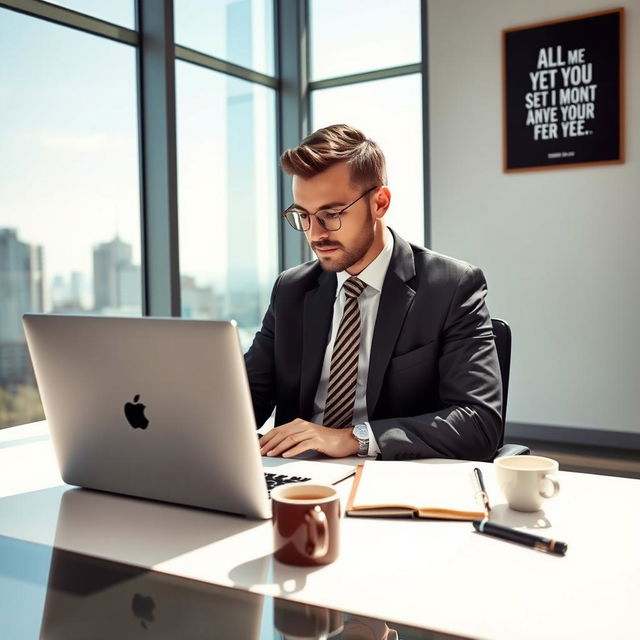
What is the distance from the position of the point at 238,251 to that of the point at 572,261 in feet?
6.53

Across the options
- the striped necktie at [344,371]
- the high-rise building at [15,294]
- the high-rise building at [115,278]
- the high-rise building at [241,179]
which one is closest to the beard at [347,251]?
the striped necktie at [344,371]

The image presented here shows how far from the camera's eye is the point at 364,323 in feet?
5.82

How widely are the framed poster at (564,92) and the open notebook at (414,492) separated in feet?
10.3

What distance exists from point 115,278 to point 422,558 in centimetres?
308

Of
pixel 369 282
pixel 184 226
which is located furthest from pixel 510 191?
pixel 369 282

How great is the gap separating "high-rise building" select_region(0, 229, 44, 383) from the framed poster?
260cm

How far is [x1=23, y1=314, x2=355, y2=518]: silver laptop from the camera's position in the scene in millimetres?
945

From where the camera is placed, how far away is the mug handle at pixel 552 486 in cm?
Answer: 101

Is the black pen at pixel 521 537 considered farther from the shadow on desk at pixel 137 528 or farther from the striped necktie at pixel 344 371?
the striped necktie at pixel 344 371

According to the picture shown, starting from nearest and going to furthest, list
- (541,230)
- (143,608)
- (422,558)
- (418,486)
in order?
(143,608) < (422,558) < (418,486) < (541,230)

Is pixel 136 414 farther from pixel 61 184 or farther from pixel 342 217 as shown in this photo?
pixel 61 184

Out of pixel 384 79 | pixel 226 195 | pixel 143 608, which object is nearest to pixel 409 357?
pixel 143 608

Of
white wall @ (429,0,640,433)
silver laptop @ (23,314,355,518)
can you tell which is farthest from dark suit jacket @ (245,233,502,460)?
white wall @ (429,0,640,433)

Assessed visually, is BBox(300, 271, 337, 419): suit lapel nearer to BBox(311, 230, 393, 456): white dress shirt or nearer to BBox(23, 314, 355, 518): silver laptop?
BBox(311, 230, 393, 456): white dress shirt
